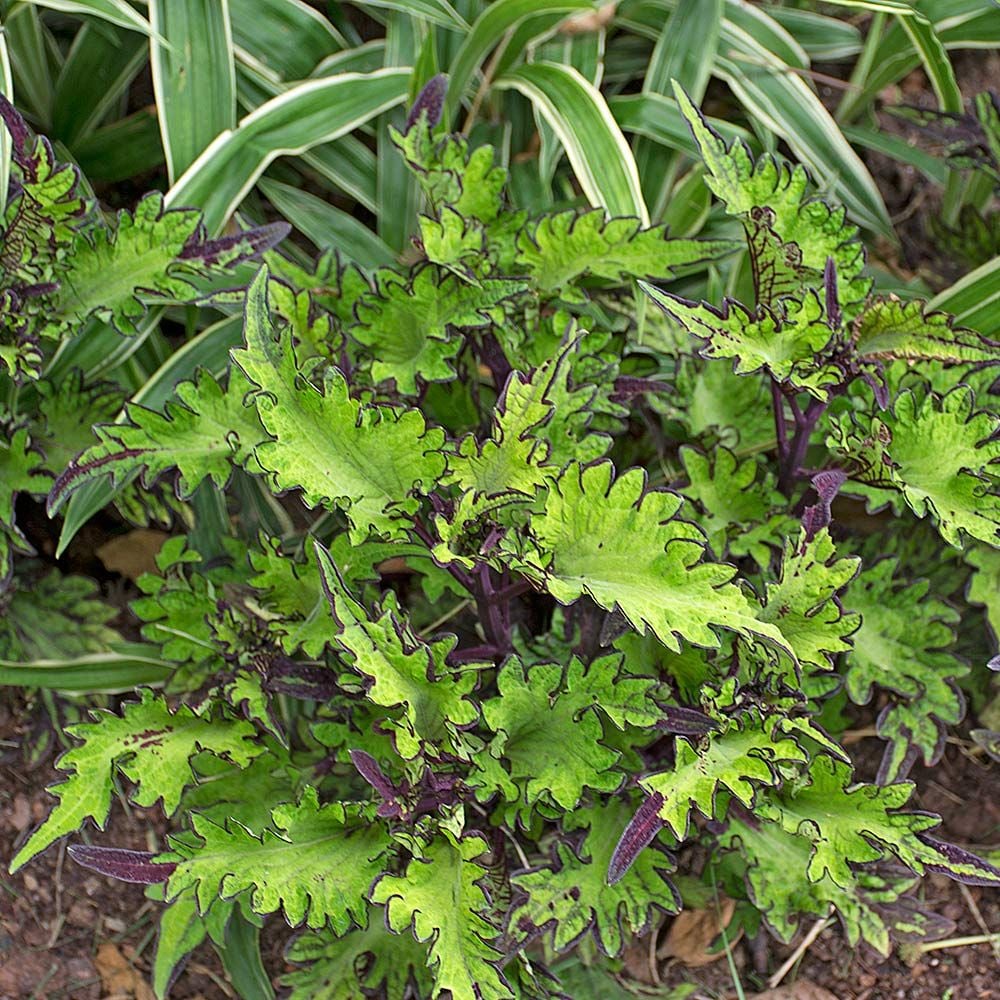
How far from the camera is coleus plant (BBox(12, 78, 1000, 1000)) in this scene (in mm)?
1189

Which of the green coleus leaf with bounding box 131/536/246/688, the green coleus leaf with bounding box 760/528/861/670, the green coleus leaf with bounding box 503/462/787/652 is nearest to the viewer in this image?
the green coleus leaf with bounding box 503/462/787/652

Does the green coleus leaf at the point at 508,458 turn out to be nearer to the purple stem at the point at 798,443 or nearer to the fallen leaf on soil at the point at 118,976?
the purple stem at the point at 798,443

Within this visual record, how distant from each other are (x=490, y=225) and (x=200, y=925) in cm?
90

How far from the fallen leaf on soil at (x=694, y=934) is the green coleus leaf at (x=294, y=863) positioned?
526 millimetres

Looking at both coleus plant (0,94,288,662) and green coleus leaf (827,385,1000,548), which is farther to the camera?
coleus plant (0,94,288,662)

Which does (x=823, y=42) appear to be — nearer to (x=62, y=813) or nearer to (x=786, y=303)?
(x=786, y=303)

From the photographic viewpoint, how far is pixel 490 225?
149 centimetres

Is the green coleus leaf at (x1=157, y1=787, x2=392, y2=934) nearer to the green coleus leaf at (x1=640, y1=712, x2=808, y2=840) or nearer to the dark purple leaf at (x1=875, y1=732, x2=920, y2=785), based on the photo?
the green coleus leaf at (x1=640, y1=712, x2=808, y2=840)

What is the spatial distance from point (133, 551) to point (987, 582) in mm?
1191

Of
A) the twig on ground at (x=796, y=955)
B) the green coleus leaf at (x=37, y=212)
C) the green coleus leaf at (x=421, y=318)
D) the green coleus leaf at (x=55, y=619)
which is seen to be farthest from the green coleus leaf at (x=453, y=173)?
the twig on ground at (x=796, y=955)

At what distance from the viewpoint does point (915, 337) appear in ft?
4.38

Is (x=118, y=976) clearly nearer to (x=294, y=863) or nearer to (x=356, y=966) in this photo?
(x=356, y=966)

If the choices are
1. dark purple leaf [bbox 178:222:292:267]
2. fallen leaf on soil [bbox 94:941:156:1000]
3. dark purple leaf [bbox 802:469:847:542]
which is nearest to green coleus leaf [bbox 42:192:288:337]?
dark purple leaf [bbox 178:222:292:267]

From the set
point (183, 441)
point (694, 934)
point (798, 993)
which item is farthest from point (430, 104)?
point (798, 993)
